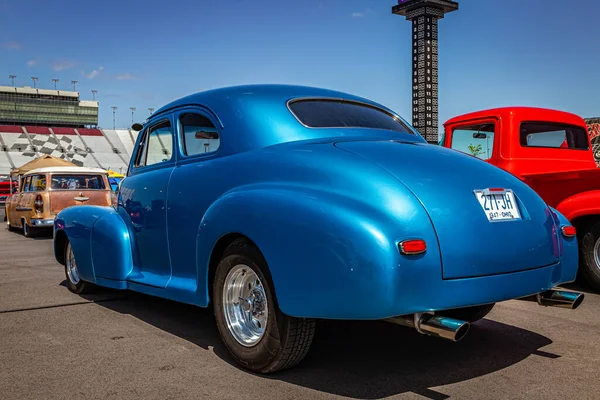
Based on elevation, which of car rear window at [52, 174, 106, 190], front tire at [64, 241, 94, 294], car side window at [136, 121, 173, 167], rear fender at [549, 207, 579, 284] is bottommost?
front tire at [64, 241, 94, 294]

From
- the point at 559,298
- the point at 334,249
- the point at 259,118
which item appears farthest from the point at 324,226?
the point at 559,298

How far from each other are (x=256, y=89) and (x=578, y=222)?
362 centimetres

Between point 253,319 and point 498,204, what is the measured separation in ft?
5.10

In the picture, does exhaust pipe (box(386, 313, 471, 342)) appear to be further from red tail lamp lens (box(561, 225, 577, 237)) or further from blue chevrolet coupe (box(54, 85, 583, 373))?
red tail lamp lens (box(561, 225, 577, 237))

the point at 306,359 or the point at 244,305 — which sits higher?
the point at 244,305

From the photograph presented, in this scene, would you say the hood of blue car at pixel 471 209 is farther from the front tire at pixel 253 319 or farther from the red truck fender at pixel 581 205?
the red truck fender at pixel 581 205

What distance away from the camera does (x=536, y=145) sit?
294 inches

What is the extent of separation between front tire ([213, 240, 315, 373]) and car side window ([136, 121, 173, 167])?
139 centimetres

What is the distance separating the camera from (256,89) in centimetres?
412

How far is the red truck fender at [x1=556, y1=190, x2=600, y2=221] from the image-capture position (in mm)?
5520

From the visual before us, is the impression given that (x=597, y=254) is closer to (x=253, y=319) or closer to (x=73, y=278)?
(x=253, y=319)

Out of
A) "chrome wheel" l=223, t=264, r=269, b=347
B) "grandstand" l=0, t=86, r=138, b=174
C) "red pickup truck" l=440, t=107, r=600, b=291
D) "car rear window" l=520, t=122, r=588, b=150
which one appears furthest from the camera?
"grandstand" l=0, t=86, r=138, b=174

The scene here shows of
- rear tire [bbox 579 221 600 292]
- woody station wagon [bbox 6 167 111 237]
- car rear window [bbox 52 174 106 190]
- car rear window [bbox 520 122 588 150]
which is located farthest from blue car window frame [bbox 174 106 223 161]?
car rear window [bbox 52 174 106 190]

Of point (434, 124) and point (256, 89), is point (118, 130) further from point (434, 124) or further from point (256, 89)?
point (256, 89)
